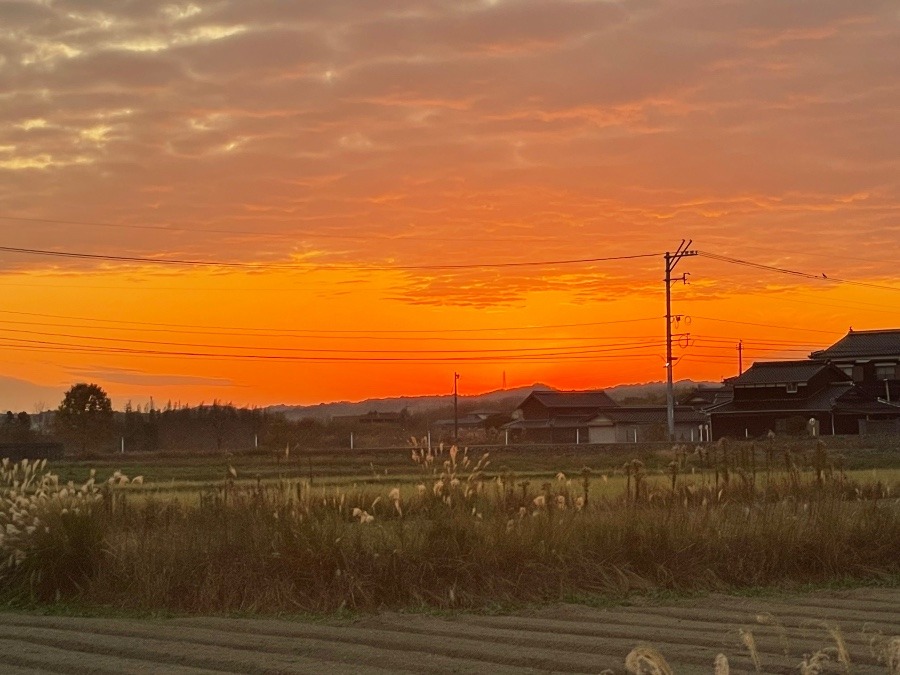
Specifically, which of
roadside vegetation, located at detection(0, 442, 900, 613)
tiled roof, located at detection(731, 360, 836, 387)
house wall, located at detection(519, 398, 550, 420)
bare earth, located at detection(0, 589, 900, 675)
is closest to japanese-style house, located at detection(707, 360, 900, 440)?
tiled roof, located at detection(731, 360, 836, 387)

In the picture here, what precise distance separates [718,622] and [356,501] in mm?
7678

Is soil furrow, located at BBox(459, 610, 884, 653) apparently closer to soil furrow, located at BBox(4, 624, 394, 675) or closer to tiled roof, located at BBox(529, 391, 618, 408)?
soil furrow, located at BBox(4, 624, 394, 675)

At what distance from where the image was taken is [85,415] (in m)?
53.9

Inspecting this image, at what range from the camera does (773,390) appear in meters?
58.6

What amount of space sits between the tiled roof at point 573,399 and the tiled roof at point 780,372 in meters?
16.9

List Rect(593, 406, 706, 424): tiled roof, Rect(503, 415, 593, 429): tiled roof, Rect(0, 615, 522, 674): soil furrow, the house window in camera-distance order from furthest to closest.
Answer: Rect(503, 415, 593, 429): tiled roof < Rect(593, 406, 706, 424): tiled roof < the house window < Rect(0, 615, 522, 674): soil furrow

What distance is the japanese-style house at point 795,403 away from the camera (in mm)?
55688

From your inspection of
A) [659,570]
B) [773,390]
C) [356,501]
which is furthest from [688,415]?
[659,570]

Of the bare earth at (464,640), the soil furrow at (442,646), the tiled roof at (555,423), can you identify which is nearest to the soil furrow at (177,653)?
the bare earth at (464,640)

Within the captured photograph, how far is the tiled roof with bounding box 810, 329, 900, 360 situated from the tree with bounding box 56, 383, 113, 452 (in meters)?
39.3

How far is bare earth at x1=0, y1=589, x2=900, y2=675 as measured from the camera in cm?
684

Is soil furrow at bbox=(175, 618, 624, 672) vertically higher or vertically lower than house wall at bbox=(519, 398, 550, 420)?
lower

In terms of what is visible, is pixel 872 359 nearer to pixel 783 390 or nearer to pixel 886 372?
pixel 886 372

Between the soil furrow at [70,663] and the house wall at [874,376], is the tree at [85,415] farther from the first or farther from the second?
the soil furrow at [70,663]
